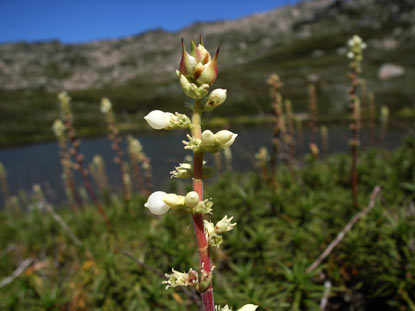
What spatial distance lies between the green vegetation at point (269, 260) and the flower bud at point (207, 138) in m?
2.13

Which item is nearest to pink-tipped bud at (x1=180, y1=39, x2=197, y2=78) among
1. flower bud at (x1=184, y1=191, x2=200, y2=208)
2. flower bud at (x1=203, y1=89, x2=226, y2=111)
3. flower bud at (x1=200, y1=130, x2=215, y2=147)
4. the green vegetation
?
flower bud at (x1=203, y1=89, x2=226, y2=111)

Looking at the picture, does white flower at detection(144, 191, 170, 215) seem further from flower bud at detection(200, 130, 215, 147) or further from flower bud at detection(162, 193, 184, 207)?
flower bud at detection(200, 130, 215, 147)

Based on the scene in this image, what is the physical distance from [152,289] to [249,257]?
1.33 metres

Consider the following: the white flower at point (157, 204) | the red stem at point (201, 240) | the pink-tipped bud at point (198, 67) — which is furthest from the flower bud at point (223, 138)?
the white flower at point (157, 204)

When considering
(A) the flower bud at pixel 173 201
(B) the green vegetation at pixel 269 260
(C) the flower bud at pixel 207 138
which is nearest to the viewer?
(C) the flower bud at pixel 207 138

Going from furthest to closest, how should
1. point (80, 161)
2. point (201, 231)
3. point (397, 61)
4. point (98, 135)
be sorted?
1. point (397, 61)
2. point (98, 135)
3. point (80, 161)
4. point (201, 231)

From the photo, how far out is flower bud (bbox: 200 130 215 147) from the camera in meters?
1.46

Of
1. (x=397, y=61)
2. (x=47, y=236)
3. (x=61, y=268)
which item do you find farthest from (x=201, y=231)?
(x=397, y=61)

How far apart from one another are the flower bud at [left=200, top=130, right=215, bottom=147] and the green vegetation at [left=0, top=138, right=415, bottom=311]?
6.98ft

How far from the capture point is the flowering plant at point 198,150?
1514 millimetres

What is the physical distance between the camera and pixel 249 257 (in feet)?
13.3

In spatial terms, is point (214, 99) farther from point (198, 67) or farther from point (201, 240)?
point (201, 240)

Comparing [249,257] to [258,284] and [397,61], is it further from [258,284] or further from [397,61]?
[397,61]

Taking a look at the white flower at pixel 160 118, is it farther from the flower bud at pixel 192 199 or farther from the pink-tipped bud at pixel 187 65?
the flower bud at pixel 192 199
